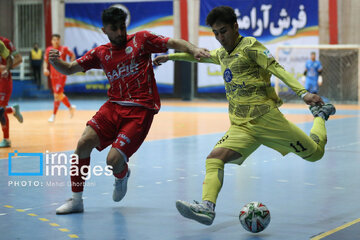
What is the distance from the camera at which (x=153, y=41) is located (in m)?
6.73

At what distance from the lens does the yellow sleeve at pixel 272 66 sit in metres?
5.89

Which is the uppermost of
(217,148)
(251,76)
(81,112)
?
(251,76)

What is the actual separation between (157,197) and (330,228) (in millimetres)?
2264

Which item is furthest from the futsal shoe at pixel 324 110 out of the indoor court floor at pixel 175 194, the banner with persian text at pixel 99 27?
the banner with persian text at pixel 99 27

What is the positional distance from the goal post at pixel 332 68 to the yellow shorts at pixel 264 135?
21494 millimetres

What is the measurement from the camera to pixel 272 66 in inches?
233

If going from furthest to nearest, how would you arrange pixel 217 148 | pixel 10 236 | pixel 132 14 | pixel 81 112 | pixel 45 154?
pixel 132 14 < pixel 81 112 < pixel 45 154 < pixel 217 148 < pixel 10 236

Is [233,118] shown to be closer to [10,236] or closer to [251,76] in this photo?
[251,76]

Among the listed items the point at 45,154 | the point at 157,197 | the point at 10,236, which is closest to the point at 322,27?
the point at 45,154

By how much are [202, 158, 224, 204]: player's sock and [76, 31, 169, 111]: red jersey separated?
1.16m

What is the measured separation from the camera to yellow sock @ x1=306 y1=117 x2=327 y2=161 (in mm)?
6473

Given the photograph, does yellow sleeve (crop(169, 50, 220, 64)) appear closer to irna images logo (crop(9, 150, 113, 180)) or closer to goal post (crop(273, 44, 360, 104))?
irna images logo (crop(9, 150, 113, 180))

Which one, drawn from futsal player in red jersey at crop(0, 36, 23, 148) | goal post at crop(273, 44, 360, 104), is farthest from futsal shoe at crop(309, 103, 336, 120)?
goal post at crop(273, 44, 360, 104)

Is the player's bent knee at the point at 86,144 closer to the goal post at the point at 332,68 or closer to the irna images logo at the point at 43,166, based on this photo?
the irna images logo at the point at 43,166
